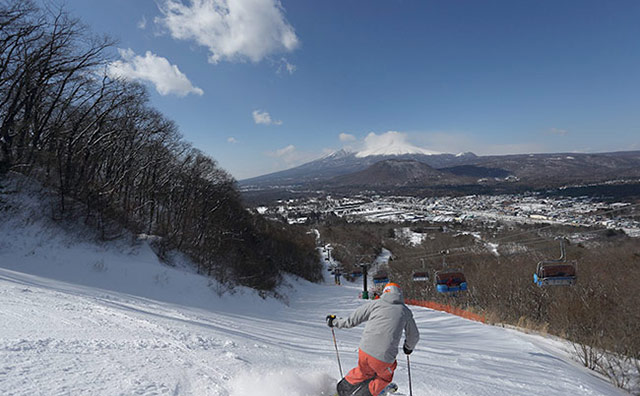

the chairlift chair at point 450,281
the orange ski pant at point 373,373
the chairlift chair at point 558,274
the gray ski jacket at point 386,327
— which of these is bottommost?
the chairlift chair at point 450,281

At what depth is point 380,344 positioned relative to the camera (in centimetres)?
371

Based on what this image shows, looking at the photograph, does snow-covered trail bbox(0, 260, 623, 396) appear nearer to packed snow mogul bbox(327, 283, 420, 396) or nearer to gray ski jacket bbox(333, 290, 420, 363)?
packed snow mogul bbox(327, 283, 420, 396)

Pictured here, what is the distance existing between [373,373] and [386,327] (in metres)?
0.67

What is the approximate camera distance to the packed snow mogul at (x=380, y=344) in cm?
369

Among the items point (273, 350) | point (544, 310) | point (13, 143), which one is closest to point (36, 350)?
point (273, 350)

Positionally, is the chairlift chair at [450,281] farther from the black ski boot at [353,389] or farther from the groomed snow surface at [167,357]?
the black ski boot at [353,389]

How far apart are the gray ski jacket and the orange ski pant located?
8cm

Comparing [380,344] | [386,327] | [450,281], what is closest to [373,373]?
[380,344]

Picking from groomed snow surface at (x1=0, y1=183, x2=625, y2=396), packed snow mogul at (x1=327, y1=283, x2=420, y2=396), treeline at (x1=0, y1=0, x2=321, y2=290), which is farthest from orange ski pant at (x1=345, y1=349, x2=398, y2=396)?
treeline at (x1=0, y1=0, x2=321, y2=290)

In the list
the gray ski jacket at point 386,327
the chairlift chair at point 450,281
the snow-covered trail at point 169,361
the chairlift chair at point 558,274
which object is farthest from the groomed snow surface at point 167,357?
the chairlift chair at point 450,281

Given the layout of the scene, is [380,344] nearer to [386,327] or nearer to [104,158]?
[386,327]

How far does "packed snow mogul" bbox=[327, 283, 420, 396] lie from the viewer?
369 centimetres

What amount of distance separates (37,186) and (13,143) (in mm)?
2544

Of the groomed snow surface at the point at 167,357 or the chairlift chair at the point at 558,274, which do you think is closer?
the groomed snow surface at the point at 167,357
